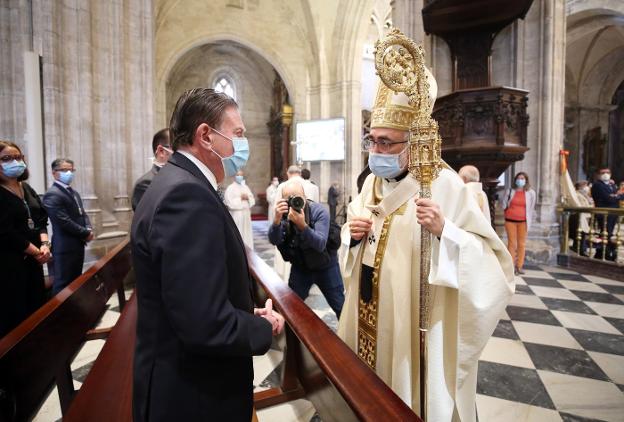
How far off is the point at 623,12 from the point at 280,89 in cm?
1250

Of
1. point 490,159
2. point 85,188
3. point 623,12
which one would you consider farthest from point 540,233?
point 623,12

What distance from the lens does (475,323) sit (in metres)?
1.50

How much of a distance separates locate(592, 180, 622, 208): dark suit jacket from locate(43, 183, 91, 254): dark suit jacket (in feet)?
29.0

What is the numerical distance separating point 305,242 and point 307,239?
0.04 meters

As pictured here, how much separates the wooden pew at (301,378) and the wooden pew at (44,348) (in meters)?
0.19

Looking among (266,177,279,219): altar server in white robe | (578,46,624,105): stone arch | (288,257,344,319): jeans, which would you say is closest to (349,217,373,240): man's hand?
(288,257,344,319): jeans

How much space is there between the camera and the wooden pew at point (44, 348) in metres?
1.46

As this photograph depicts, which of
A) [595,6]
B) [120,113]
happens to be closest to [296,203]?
[120,113]

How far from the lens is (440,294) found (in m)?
1.62

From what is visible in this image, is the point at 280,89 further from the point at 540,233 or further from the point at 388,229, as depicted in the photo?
the point at 388,229

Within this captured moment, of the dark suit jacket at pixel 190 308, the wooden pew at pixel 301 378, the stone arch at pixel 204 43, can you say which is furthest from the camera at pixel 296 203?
the stone arch at pixel 204 43

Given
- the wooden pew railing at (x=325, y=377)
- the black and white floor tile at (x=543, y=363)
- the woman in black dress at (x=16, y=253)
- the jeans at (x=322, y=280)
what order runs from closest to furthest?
1. the wooden pew railing at (x=325, y=377)
2. the black and white floor tile at (x=543, y=363)
3. the woman in black dress at (x=16, y=253)
4. the jeans at (x=322, y=280)

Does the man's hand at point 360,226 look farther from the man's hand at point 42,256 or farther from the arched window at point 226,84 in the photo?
the arched window at point 226,84

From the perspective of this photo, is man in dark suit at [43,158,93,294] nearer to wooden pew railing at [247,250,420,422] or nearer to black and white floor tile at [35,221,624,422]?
black and white floor tile at [35,221,624,422]
